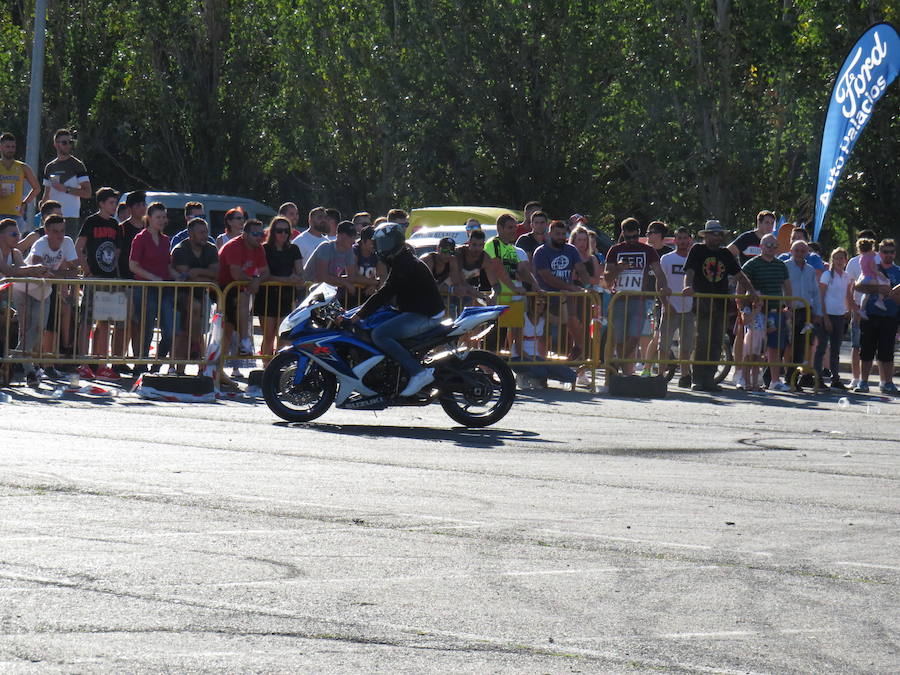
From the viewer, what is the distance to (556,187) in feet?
133

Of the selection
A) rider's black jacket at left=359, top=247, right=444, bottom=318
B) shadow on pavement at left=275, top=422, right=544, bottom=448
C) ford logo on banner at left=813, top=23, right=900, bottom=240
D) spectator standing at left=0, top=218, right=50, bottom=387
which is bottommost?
shadow on pavement at left=275, top=422, right=544, bottom=448

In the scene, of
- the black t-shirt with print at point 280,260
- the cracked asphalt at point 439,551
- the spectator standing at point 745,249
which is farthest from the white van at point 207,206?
the cracked asphalt at point 439,551

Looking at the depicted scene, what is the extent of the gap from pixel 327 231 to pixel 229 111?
1069 inches

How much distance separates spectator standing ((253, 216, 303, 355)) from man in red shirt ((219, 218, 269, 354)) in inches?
5.9

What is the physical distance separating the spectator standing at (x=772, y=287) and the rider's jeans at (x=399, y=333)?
20.7ft

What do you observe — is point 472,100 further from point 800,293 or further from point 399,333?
point 399,333

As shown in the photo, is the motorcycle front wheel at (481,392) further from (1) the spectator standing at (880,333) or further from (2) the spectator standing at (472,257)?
(1) the spectator standing at (880,333)

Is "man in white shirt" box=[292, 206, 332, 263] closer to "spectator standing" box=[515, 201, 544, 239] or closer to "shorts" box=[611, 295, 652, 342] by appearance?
"spectator standing" box=[515, 201, 544, 239]

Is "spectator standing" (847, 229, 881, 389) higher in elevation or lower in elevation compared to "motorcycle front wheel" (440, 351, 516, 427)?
higher

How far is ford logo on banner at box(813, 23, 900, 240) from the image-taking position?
69.3ft

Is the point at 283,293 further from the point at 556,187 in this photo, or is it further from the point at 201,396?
the point at 556,187

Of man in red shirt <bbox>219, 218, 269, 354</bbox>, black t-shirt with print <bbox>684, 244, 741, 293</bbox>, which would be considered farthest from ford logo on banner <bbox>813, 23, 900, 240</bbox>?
man in red shirt <bbox>219, 218, 269, 354</bbox>

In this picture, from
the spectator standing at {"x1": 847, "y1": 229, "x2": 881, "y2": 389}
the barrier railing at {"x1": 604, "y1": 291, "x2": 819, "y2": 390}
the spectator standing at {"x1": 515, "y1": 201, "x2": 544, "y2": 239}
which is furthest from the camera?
the spectator standing at {"x1": 515, "y1": 201, "x2": 544, "y2": 239}

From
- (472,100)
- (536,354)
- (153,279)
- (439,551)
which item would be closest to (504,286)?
(536,354)
